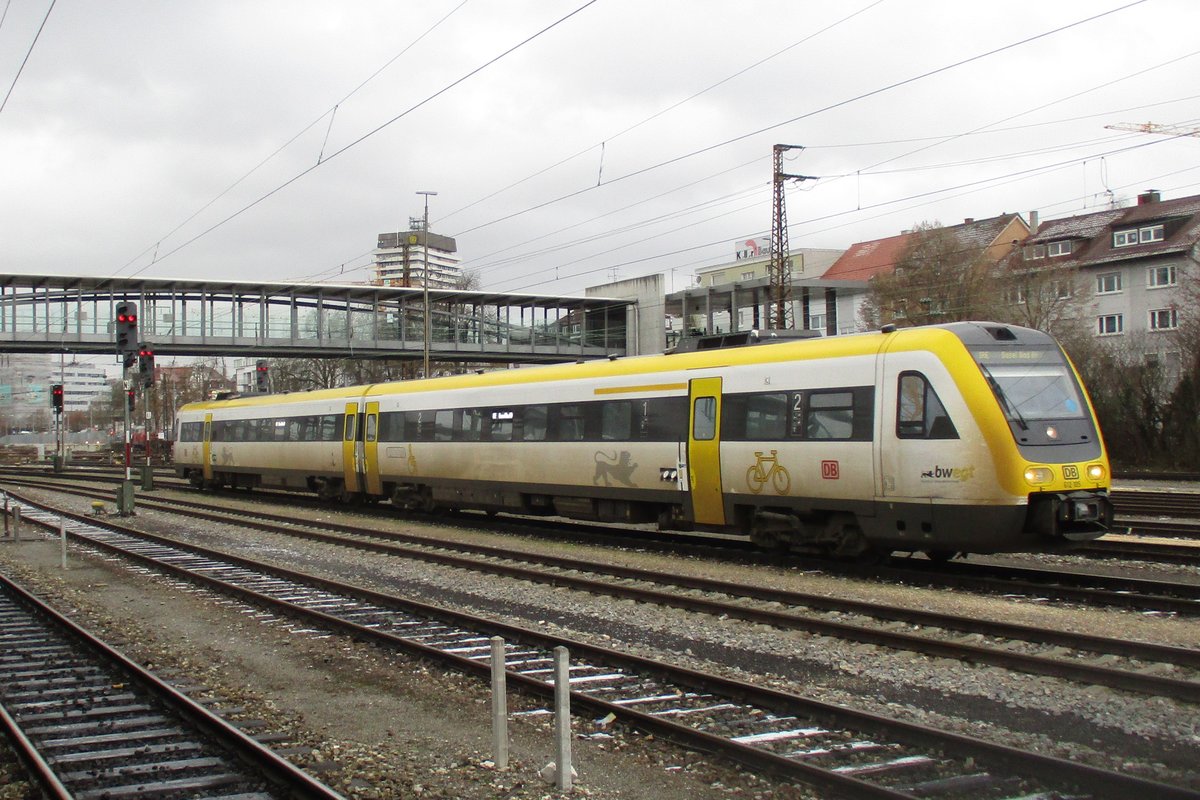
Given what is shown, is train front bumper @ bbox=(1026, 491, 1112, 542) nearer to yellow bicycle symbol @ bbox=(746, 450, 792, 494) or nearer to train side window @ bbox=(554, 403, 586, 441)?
yellow bicycle symbol @ bbox=(746, 450, 792, 494)

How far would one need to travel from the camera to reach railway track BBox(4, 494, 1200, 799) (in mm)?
5836

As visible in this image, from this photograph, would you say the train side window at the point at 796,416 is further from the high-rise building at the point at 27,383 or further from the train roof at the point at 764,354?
the high-rise building at the point at 27,383

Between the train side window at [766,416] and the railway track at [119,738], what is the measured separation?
8220 millimetres

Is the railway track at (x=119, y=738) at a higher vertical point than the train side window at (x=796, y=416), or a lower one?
lower

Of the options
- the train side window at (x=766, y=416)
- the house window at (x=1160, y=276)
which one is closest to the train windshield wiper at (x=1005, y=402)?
the train side window at (x=766, y=416)

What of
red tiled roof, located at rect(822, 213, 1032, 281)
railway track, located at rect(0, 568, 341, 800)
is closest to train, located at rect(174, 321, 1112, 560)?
railway track, located at rect(0, 568, 341, 800)

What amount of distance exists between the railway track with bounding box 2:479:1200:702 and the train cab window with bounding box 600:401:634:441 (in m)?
2.58

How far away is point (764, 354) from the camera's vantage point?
1480 centimetres

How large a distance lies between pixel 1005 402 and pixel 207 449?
3024 cm

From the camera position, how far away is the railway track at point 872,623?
8.06 m

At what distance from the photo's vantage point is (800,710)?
732 centimetres

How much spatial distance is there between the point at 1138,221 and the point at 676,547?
47900 mm

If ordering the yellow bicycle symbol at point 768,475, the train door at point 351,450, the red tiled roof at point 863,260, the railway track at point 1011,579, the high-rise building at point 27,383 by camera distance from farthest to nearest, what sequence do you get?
the high-rise building at point 27,383 → the red tiled roof at point 863,260 → the train door at point 351,450 → the yellow bicycle symbol at point 768,475 → the railway track at point 1011,579

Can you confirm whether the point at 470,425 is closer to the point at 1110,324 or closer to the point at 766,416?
the point at 766,416
